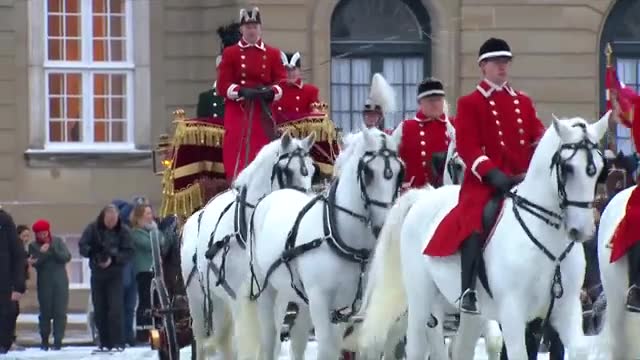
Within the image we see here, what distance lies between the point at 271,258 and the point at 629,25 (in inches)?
577

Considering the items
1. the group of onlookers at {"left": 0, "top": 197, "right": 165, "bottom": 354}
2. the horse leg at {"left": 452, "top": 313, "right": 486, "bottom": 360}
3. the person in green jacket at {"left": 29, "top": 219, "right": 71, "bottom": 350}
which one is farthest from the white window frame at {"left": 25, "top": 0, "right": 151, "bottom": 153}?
the horse leg at {"left": 452, "top": 313, "right": 486, "bottom": 360}

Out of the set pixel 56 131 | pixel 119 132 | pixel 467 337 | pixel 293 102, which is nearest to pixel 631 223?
pixel 467 337

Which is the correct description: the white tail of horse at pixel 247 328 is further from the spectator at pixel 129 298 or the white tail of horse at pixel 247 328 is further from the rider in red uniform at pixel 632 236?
the spectator at pixel 129 298

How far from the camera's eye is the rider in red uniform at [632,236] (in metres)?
14.7

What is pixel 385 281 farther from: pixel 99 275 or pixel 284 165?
pixel 99 275

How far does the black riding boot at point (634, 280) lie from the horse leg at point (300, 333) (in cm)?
255

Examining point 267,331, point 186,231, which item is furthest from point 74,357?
point 267,331

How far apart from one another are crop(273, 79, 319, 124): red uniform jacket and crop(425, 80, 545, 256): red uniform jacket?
13.6 ft

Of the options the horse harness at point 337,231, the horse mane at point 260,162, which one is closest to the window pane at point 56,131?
the horse mane at point 260,162

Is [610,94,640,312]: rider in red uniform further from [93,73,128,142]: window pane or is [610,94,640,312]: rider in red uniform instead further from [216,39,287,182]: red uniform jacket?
[93,73,128,142]: window pane

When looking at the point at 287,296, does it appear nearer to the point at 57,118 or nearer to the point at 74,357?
the point at 74,357

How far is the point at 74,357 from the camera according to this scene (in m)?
22.6

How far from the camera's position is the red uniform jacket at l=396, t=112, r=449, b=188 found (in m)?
16.7

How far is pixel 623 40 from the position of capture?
97.9 feet
